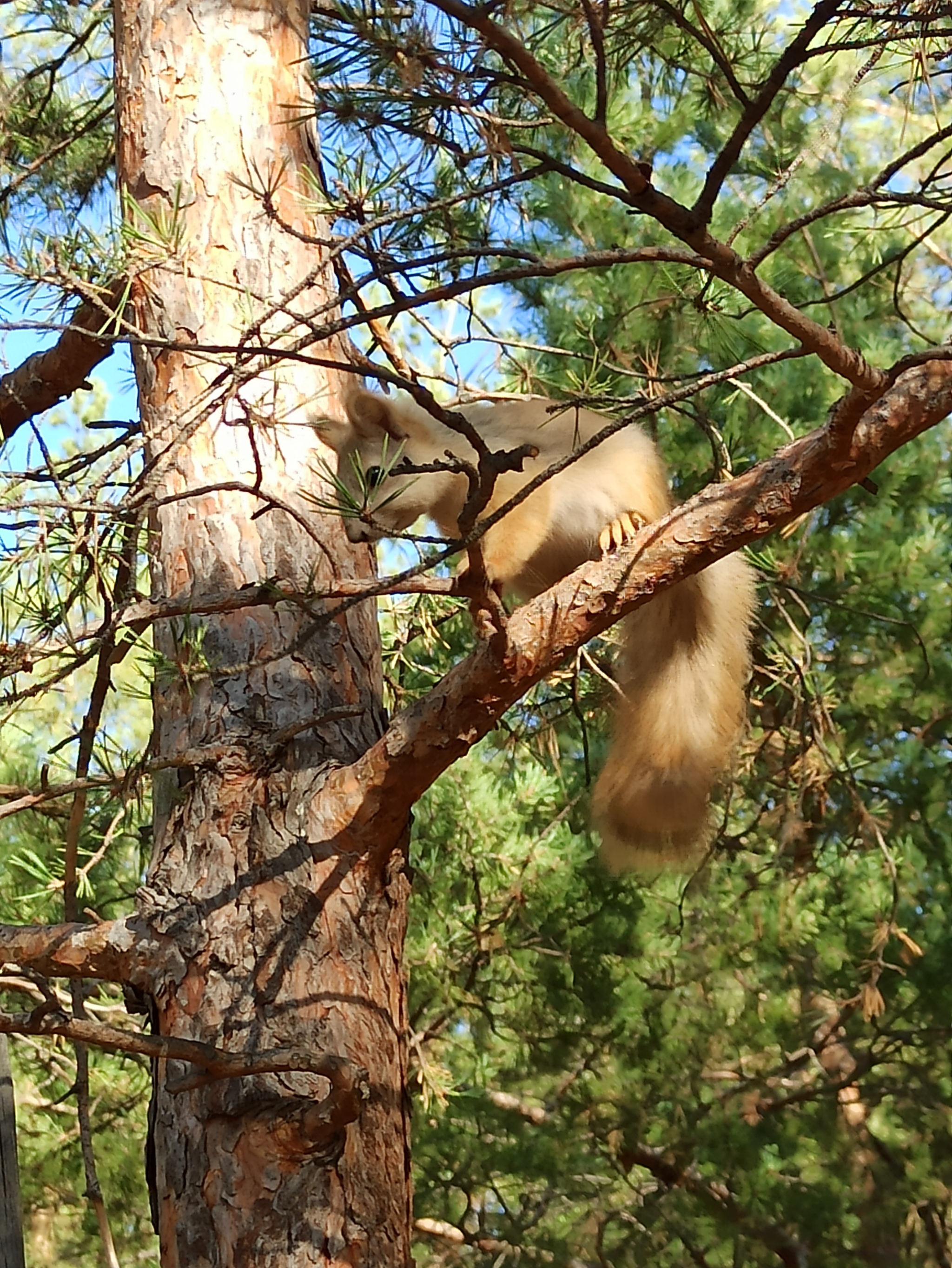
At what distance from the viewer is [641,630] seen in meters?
2.72

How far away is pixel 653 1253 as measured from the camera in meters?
4.00

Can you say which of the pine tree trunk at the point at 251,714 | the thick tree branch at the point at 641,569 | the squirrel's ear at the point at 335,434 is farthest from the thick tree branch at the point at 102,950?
the squirrel's ear at the point at 335,434

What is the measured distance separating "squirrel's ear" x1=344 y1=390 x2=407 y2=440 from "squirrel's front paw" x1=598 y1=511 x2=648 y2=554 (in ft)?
1.44

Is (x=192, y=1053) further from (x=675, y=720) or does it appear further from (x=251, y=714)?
(x=675, y=720)

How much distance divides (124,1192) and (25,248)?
11.0ft

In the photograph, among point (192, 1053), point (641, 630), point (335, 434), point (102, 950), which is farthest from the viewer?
point (641, 630)

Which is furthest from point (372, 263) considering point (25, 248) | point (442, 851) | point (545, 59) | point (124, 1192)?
point (124, 1192)

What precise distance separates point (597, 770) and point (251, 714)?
6.27ft

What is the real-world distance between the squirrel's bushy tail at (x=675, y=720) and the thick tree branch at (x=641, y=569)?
942 mm

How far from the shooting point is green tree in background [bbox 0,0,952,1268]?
241cm

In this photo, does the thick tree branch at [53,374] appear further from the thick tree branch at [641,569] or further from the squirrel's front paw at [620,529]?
the thick tree branch at [641,569]

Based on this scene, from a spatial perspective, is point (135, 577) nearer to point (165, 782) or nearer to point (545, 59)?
point (165, 782)

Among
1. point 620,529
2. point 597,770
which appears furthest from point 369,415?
point 597,770

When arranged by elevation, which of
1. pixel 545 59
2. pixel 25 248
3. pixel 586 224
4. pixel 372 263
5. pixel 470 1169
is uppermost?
pixel 586 224
